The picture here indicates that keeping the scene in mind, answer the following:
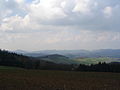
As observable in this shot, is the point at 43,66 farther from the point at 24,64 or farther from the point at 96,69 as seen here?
the point at 96,69

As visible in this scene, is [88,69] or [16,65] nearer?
[88,69]

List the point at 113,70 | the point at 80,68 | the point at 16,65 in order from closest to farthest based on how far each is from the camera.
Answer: the point at 113,70 < the point at 80,68 < the point at 16,65

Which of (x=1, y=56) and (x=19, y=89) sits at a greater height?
(x=1, y=56)

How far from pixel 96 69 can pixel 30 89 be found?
61.3 metres

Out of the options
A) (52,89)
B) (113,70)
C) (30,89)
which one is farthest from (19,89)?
(113,70)

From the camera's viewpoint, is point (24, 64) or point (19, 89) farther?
point (24, 64)

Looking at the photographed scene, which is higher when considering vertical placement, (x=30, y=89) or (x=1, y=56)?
(x=1, y=56)

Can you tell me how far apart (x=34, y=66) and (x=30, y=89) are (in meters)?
72.0

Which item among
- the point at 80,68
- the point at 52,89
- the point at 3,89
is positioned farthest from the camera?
the point at 80,68

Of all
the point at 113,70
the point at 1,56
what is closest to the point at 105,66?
the point at 113,70

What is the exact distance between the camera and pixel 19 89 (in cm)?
2195

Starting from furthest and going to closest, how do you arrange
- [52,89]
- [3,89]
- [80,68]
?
1. [80,68]
2. [52,89]
3. [3,89]

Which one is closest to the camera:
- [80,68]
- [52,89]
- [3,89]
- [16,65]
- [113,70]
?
[3,89]

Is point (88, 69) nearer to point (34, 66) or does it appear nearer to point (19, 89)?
point (34, 66)
